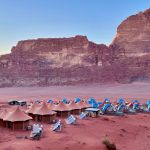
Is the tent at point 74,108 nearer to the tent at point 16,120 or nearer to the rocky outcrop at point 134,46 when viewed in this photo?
the tent at point 16,120

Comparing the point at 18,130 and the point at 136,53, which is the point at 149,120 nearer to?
the point at 18,130

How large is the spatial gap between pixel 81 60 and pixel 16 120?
6334 cm

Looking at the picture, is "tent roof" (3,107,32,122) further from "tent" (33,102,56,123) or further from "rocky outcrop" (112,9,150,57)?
"rocky outcrop" (112,9,150,57)

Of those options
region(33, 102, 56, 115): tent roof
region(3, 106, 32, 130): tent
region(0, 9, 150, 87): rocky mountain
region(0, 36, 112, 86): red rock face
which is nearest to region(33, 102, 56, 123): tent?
region(33, 102, 56, 115): tent roof

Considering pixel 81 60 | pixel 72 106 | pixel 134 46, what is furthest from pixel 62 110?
pixel 134 46

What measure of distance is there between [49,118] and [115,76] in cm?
5425

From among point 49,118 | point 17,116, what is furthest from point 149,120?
point 17,116

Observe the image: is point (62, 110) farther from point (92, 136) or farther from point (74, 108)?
point (92, 136)

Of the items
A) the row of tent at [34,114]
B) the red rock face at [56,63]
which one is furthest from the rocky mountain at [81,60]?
the row of tent at [34,114]

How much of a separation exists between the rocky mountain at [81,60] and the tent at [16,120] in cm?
5578

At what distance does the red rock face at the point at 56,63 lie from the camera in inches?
3150

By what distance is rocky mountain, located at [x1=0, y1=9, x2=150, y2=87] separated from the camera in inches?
3089

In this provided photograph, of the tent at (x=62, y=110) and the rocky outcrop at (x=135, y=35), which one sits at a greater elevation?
the rocky outcrop at (x=135, y=35)

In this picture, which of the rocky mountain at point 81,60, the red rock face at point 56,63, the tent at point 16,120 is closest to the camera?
the tent at point 16,120
